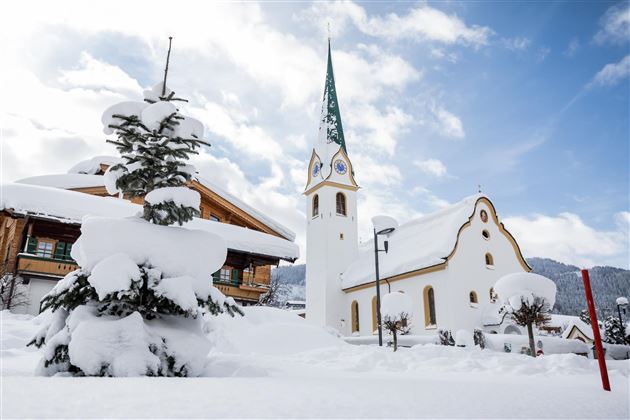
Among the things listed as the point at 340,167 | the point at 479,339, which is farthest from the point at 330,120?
the point at 479,339

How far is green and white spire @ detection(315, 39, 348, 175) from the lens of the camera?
121 feet

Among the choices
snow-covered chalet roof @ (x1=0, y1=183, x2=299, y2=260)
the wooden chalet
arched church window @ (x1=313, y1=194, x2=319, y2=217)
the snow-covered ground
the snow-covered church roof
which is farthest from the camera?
arched church window @ (x1=313, y1=194, x2=319, y2=217)

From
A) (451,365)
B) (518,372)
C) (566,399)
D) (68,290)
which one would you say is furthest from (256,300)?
(566,399)

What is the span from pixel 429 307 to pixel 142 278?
882 inches

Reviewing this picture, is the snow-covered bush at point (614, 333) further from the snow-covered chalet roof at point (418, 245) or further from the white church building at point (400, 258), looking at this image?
the snow-covered chalet roof at point (418, 245)

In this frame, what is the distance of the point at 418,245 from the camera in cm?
2852

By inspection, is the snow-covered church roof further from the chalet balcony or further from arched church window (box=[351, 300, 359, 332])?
arched church window (box=[351, 300, 359, 332])

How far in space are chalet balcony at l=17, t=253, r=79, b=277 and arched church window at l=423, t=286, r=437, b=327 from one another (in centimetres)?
1938

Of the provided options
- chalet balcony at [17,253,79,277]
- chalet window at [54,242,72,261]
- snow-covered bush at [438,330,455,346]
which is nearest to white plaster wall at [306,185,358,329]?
snow-covered bush at [438,330,455,346]

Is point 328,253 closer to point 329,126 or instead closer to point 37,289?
point 329,126

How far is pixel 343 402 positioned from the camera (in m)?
3.25

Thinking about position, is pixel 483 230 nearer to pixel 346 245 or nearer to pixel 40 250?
pixel 346 245

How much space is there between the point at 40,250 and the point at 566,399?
21250 mm

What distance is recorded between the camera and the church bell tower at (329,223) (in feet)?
109
